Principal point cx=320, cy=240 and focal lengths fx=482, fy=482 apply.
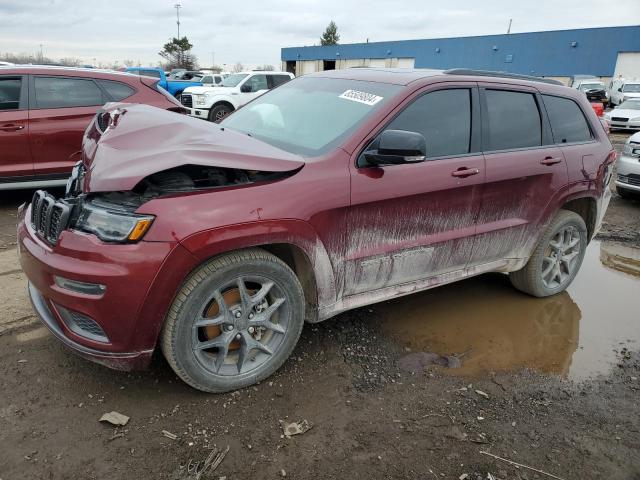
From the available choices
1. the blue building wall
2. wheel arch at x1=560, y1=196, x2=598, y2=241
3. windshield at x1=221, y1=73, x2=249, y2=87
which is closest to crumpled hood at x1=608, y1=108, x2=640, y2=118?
windshield at x1=221, y1=73, x2=249, y2=87

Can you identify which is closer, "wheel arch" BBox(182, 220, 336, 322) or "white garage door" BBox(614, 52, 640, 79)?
"wheel arch" BBox(182, 220, 336, 322)

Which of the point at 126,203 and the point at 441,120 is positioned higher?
the point at 441,120

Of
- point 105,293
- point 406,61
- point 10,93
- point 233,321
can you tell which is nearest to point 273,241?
point 233,321

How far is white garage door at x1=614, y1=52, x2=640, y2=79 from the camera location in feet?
113

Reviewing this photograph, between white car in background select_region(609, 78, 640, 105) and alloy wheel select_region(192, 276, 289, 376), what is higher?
white car in background select_region(609, 78, 640, 105)

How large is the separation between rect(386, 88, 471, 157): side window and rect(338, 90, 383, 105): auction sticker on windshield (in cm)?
20

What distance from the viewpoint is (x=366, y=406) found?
276cm

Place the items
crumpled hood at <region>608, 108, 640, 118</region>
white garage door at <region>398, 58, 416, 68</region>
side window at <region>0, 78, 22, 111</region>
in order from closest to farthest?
side window at <region>0, 78, 22, 111</region>, crumpled hood at <region>608, 108, 640, 118</region>, white garage door at <region>398, 58, 416, 68</region>

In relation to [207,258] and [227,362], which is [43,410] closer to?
[227,362]

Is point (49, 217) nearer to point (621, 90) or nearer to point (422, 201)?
point (422, 201)

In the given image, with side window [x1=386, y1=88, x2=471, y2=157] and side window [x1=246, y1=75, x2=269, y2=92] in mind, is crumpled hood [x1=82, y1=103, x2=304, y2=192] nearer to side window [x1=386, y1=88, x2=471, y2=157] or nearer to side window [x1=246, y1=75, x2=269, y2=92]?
side window [x1=386, y1=88, x2=471, y2=157]

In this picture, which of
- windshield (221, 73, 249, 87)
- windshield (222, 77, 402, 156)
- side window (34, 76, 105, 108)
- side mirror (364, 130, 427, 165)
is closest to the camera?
side mirror (364, 130, 427, 165)

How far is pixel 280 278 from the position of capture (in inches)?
107

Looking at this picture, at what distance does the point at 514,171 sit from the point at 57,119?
17.6 feet
